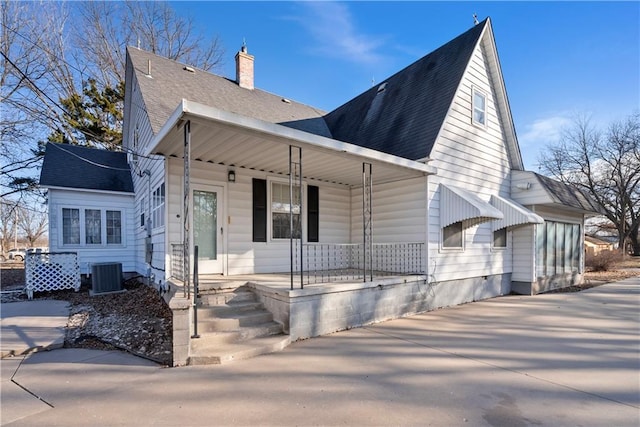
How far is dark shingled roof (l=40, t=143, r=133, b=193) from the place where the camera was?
10.4m

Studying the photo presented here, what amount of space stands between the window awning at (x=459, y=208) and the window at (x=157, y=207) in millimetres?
6207

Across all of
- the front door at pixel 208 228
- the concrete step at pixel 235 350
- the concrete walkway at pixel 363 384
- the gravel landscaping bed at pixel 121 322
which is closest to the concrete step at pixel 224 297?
the gravel landscaping bed at pixel 121 322

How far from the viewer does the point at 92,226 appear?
1069 cm

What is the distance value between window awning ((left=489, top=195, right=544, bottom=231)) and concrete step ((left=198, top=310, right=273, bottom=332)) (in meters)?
6.92

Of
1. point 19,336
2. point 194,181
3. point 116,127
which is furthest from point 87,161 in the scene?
point 19,336

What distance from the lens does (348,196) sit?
907 cm

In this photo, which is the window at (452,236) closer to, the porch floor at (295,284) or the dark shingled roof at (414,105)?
the porch floor at (295,284)

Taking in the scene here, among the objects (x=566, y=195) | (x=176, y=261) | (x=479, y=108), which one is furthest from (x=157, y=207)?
(x=566, y=195)

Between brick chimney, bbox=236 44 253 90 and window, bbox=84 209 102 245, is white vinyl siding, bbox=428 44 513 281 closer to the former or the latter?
brick chimney, bbox=236 44 253 90

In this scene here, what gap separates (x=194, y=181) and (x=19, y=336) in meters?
3.63

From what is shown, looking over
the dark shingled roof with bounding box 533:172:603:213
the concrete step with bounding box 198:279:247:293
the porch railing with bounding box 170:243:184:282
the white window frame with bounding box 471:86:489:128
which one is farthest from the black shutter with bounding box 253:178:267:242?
the dark shingled roof with bounding box 533:172:603:213

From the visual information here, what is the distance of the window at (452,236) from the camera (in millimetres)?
7621

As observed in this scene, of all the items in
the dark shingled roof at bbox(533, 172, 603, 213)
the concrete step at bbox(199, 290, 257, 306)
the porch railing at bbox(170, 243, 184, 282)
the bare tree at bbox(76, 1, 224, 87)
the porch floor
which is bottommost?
the concrete step at bbox(199, 290, 257, 306)

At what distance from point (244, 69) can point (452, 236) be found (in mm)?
8836
